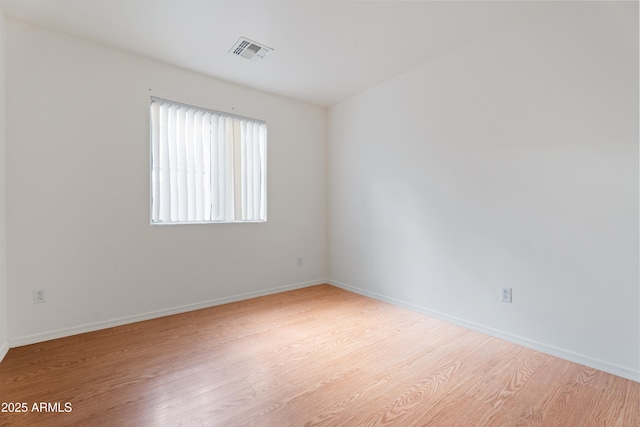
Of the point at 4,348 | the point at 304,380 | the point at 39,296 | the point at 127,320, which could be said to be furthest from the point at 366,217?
the point at 4,348

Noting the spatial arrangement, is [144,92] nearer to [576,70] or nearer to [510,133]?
[510,133]

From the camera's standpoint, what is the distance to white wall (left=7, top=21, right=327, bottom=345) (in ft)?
7.32

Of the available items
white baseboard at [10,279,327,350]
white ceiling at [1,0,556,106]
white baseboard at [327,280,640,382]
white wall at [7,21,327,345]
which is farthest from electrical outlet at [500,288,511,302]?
white wall at [7,21,327,345]

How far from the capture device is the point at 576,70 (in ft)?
6.48

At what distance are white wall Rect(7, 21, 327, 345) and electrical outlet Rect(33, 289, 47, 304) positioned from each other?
32 mm

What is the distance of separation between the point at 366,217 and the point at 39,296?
321 centimetres

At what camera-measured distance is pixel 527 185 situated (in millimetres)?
2217

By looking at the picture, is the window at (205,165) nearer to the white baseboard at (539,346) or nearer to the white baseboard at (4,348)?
the white baseboard at (4,348)

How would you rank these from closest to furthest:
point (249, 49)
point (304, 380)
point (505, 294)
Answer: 1. point (304, 380)
2. point (505, 294)
3. point (249, 49)

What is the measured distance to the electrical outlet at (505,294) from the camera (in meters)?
2.31

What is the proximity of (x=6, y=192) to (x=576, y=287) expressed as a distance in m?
4.28

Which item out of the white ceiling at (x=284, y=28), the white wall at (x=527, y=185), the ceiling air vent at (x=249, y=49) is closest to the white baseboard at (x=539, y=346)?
the white wall at (x=527, y=185)

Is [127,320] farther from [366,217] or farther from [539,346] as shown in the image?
[539,346]

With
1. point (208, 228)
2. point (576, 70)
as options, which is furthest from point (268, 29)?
point (576, 70)
